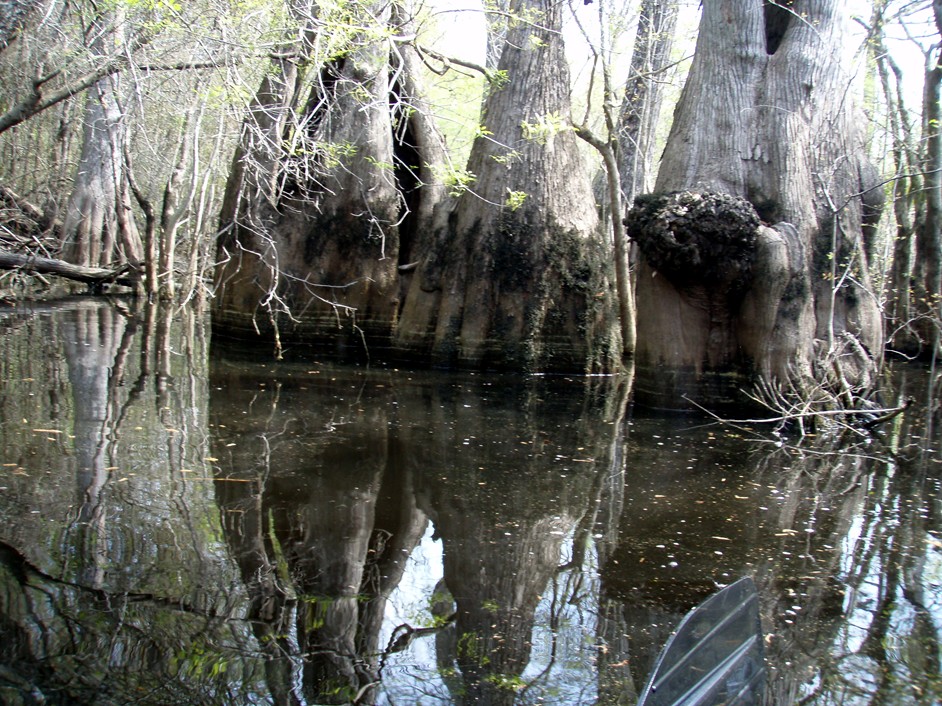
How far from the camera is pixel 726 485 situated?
6.57 meters

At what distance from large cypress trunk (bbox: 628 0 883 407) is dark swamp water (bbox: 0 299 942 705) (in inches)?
35.8

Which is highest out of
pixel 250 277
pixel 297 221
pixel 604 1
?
pixel 604 1

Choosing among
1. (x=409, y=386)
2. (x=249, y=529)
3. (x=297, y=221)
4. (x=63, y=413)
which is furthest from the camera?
(x=297, y=221)

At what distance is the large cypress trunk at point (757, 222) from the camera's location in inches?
343

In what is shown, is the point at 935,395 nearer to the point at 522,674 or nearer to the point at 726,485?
the point at 726,485

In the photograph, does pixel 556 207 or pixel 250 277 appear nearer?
pixel 556 207

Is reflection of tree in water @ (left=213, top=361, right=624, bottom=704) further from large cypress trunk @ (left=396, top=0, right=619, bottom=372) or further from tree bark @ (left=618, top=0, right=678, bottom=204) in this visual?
tree bark @ (left=618, top=0, right=678, bottom=204)

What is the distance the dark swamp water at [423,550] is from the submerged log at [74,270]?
7.59m

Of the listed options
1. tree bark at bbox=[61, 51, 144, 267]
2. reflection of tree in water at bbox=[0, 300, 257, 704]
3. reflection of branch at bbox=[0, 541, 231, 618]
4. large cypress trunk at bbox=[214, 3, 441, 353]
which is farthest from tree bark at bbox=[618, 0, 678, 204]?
reflection of branch at bbox=[0, 541, 231, 618]

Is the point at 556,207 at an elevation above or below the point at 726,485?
above

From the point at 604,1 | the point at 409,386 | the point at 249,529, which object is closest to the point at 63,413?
the point at 249,529

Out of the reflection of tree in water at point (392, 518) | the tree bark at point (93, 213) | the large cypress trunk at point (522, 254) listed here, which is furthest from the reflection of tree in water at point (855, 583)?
the tree bark at point (93, 213)

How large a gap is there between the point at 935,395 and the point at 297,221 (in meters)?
9.13

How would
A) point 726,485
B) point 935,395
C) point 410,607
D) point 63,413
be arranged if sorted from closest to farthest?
point 410,607
point 726,485
point 63,413
point 935,395
